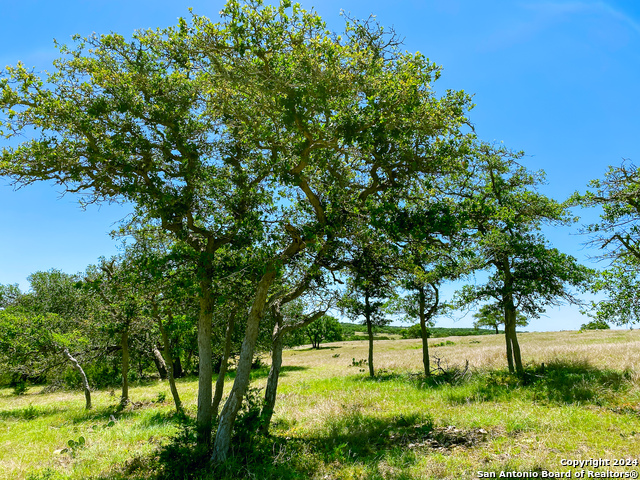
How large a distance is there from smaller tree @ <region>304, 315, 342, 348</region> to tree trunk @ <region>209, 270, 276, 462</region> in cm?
5441

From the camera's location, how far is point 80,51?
1002cm

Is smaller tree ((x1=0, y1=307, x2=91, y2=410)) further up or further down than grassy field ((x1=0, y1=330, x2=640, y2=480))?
further up

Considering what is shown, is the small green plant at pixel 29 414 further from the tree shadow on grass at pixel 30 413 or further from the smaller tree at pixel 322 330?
the smaller tree at pixel 322 330

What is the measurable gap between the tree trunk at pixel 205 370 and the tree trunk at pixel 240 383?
71 cm

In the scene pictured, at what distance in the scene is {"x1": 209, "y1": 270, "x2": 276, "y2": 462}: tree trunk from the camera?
28.7 feet

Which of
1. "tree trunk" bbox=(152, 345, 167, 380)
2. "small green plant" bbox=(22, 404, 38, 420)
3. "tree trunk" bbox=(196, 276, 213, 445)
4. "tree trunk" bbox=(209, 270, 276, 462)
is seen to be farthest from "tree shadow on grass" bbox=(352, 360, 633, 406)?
"tree trunk" bbox=(152, 345, 167, 380)

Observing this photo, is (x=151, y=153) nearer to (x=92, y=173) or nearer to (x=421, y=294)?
(x=92, y=173)

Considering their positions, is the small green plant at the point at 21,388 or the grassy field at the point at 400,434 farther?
the small green plant at the point at 21,388

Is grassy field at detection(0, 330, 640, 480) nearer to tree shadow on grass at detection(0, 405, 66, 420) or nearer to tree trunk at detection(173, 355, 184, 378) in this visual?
tree shadow on grass at detection(0, 405, 66, 420)

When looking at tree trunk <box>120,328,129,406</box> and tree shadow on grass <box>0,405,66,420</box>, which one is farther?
tree shadow on grass <box>0,405,66,420</box>

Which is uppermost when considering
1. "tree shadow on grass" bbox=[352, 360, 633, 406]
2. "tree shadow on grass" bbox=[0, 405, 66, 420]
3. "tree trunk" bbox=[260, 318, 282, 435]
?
"tree trunk" bbox=[260, 318, 282, 435]

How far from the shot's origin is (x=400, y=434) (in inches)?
410

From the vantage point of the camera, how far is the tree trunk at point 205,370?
9.51 meters

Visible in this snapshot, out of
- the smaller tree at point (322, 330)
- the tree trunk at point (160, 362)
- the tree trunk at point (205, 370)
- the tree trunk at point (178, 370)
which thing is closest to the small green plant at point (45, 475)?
the tree trunk at point (205, 370)
